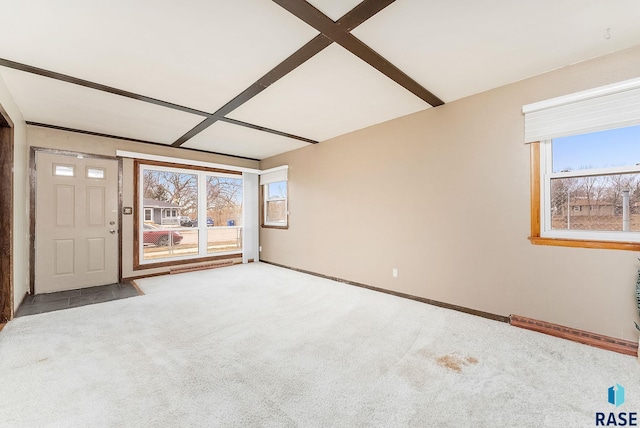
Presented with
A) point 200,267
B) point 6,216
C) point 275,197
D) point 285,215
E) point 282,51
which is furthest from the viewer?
point 275,197

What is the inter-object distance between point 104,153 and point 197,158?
4.88ft

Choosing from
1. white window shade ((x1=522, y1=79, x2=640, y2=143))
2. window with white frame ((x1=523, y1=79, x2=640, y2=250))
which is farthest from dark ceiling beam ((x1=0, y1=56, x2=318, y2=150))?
window with white frame ((x1=523, y1=79, x2=640, y2=250))

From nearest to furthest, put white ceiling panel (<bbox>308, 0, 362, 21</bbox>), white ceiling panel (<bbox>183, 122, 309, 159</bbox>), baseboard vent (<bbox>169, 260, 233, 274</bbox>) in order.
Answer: white ceiling panel (<bbox>308, 0, 362, 21</bbox>) < white ceiling panel (<bbox>183, 122, 309, 159</bbox>) < baseboard vent (<bbox>169, 260, 233, 274</bbox>)

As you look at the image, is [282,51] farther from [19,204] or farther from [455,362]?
[19,204]

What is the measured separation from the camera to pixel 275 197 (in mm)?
6000

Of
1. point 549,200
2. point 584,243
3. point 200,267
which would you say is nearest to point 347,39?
point 549,200

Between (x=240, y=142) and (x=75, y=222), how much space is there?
286 cm

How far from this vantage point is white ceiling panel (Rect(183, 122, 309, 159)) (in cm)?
418

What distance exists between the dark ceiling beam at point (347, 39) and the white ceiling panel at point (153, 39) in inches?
3.3

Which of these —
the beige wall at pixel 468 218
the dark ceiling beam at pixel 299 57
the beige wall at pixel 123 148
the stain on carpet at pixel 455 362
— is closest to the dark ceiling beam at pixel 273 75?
the dark ceiling beam at pixel 299 57

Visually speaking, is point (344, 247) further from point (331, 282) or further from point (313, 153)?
point (313, 153)

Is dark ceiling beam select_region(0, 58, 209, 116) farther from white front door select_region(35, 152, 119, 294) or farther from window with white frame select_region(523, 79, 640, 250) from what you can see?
window with white frame select_region(523, 79, 640, 250)

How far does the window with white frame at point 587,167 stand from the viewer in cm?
223

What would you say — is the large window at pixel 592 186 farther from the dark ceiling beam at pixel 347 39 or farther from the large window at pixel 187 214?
the large window at pixel 187 214
